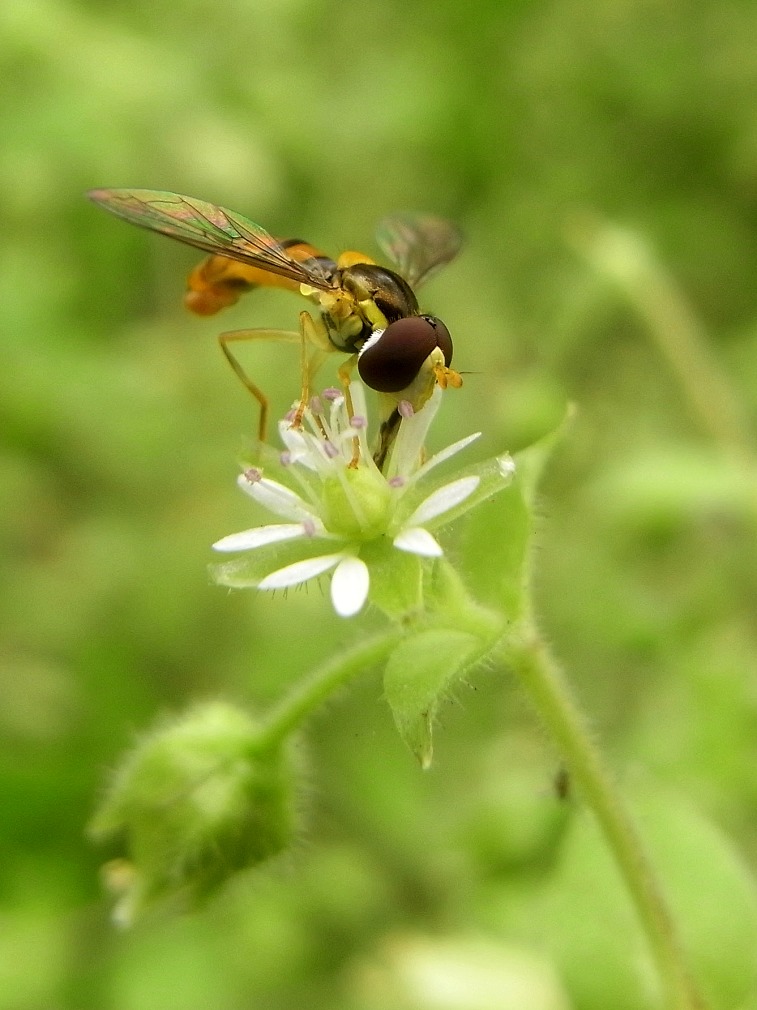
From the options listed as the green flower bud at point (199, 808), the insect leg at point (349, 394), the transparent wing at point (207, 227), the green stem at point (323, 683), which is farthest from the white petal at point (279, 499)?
the green flower bud at point (199, 808)

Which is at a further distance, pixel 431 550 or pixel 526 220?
pixel 526 220

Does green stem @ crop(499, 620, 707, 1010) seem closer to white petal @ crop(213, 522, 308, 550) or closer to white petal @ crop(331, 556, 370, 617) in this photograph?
white petal @ crop(331, 556, 370, 617)

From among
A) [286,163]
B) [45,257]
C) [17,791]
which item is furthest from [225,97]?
[17,791]

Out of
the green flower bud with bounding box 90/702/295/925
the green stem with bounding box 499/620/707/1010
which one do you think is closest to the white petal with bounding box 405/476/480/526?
the green stem with bounding box 499/620/707/1010

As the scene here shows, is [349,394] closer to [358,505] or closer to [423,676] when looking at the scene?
[358,505]

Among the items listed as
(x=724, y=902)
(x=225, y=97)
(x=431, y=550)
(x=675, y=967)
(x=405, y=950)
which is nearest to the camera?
(x=431, y=550)

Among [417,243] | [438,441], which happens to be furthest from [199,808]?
[438,441]

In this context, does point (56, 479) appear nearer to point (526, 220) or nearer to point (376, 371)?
point (526, 220)
